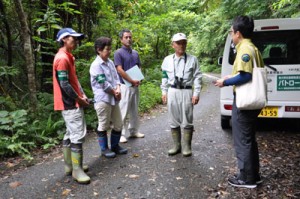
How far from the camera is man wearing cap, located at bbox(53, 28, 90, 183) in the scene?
404cm

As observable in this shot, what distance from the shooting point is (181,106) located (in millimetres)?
5152

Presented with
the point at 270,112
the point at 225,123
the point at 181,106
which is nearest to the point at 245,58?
the point at 181,106

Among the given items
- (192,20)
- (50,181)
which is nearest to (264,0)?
(192,20)

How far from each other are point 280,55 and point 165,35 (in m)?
12.6

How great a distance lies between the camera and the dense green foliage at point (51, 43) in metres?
6.11

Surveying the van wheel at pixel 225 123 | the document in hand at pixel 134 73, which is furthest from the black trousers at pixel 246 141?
the van wheel at pixel 225 123

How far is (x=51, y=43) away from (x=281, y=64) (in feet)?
16.6

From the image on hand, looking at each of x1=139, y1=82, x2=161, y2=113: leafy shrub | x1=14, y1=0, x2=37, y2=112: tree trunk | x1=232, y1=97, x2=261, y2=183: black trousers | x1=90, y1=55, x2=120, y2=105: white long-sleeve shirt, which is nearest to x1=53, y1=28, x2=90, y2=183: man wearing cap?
x1=90, y1=55, x2=120, y2=105: white long-sleeve shirt

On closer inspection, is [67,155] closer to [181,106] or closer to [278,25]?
[181,106]

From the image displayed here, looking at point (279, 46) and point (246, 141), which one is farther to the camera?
point (279, 46)

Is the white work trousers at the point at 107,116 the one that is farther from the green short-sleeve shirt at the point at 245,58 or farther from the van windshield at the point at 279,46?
the van windshield at the point at 279,46

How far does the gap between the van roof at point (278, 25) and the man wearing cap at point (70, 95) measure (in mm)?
3674

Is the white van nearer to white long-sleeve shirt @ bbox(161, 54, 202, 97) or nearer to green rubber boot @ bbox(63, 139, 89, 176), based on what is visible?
white long-sleeve shirt @ bbox(161, 54, 202, 97)

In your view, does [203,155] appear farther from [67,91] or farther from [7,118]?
[7,118]
